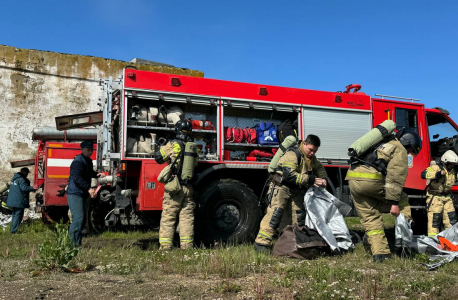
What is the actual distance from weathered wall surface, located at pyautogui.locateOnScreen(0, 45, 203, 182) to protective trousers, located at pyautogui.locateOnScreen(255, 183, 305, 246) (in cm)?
900

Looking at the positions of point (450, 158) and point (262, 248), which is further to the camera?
point (450, 158)

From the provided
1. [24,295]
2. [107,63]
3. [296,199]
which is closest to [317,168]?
[296,199]

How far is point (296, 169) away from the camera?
19.2ft

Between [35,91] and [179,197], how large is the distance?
8448 mm

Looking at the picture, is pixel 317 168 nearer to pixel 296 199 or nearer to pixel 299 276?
pixel 296 199

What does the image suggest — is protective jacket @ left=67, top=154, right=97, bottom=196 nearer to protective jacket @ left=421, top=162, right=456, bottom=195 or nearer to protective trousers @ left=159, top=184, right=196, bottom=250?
protective trousers @ left=159, top=184, right=196, bottom=250

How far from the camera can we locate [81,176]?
6.27 meters

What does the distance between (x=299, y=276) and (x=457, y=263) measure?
2006 millimetres

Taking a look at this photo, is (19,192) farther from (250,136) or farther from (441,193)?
(441,193)

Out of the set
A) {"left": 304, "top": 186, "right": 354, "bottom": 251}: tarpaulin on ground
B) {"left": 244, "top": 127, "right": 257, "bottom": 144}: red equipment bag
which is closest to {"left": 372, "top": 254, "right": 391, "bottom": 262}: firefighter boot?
{"left": 304, "top": 186, "right": 354, "bottom": 251}: tarpaulin on ground

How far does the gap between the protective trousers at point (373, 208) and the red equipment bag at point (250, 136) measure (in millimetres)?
2500

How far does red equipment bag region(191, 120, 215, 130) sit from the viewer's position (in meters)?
7.18

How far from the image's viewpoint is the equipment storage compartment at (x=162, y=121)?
6723 millimetres

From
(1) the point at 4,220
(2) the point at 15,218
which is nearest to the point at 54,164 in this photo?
(2) the point at 15,218
